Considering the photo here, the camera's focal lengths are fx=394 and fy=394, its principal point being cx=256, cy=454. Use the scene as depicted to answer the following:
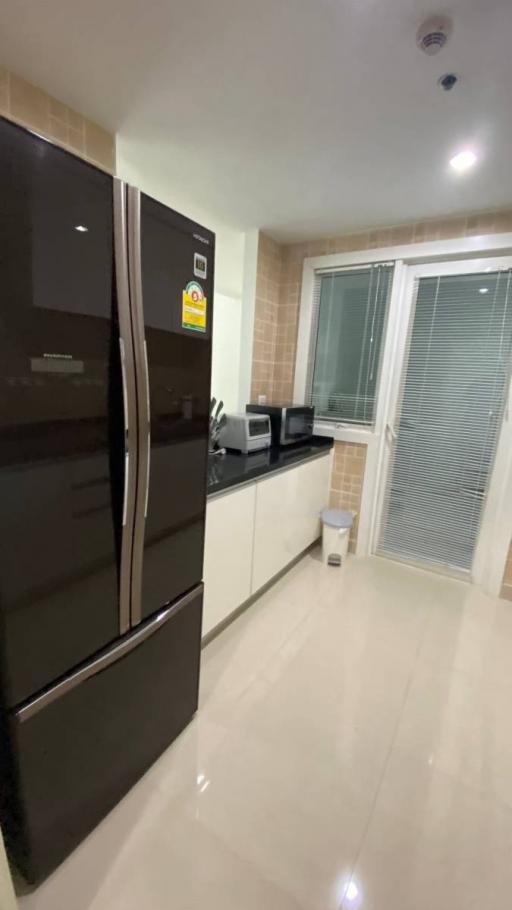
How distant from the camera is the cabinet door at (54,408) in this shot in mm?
783

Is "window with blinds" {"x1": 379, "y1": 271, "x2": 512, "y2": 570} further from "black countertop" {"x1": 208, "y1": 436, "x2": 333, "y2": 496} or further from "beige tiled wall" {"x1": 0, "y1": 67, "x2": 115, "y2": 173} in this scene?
"beige tiled wall" {"x1": 0, "y1": 67, "x2": 115, "y2": 173}

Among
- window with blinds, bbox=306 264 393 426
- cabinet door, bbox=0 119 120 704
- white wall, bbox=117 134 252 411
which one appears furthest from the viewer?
window with blinds, bbox=306 264 393 426

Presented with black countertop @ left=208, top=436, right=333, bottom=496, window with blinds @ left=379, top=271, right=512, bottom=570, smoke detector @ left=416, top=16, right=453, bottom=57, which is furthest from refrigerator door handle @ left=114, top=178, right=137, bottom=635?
window with blinds @ left=379, top=271, right=512, bottom=570

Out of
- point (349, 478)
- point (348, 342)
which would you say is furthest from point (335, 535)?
point (348, 342)

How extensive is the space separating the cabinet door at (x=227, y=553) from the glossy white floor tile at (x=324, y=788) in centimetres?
24

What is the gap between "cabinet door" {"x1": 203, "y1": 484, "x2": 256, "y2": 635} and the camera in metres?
1.78

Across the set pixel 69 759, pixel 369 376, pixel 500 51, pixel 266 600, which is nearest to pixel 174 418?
pixel 69 759

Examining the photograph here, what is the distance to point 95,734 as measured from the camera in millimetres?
1128

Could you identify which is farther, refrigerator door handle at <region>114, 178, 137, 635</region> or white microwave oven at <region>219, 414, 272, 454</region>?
white microwave oven at <region>219, 414, 272, 454</region>

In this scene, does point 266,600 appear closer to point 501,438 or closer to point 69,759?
point 69,759

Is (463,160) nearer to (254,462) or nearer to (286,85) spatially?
(286,85)

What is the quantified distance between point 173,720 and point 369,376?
243 centimetres

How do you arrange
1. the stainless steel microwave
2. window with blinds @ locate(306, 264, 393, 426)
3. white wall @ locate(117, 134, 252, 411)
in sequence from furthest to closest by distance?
window with blinds @ locate(306, 264, 393, 426)
the stainless steel microwave
white wall @ locate(117, 134, 252, 411)

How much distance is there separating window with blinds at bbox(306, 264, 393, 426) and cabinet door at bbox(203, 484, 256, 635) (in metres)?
1.37
